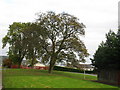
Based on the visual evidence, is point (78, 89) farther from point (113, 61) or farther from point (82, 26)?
point (82, 26)

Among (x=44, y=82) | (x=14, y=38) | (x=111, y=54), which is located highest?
(x=14, y=38)

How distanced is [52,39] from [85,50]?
6.30 m

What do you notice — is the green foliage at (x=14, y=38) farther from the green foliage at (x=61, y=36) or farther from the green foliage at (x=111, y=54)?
the green foliage at (x=111, y=54)

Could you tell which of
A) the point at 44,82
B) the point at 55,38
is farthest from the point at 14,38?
the point at 44,82

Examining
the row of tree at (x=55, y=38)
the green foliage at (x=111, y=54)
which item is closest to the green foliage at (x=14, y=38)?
the row of tree at (x=55, y=38)

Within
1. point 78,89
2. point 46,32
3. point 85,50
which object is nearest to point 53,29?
point 46,32

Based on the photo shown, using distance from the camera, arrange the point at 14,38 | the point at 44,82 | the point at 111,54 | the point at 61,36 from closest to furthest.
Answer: the point at 44,82 → the point at 111,54 → the point at 61,36 → the point at 14,38

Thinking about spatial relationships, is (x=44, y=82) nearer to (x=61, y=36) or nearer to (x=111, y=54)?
(x=111, y=54)

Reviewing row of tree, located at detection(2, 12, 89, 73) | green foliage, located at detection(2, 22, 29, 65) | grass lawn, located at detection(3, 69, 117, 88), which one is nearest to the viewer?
grass lawn, located at detection(3, 69, 117, 88)

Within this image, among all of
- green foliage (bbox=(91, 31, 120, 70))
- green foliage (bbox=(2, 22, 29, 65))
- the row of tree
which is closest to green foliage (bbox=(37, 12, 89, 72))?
the row of tree

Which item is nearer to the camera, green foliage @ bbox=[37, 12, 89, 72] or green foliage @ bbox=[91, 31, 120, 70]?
green foliage @ bbox=[91, 31, 120, 70]

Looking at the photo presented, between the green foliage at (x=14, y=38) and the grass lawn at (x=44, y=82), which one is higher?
the green foliage at (x=14, y=38)

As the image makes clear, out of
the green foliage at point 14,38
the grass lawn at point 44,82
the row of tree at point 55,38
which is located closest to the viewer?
the grass lawn at point 44,82

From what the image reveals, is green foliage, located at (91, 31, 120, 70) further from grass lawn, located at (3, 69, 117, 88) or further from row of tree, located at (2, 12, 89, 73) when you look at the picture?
row of tree, located at (2, 12, 89, 73)
